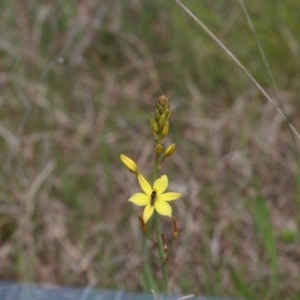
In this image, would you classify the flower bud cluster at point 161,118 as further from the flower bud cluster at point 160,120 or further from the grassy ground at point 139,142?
the grassy ground at point 139,142

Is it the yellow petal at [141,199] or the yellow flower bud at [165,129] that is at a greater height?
the yellow flower bud at [165,129]

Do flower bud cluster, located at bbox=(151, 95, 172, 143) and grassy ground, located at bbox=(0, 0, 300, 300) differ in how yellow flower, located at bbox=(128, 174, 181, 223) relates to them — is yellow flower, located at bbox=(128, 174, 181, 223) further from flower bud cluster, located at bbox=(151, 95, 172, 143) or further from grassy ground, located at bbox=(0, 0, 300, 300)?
grassy ground, located at bbox=(0, 0, 300, 300)

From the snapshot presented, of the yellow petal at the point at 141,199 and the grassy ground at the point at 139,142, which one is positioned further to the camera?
the grassy ground at the point at 139,142

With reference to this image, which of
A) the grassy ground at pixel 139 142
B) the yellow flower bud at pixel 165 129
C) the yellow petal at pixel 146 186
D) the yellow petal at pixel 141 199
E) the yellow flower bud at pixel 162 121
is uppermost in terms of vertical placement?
the grassy ground at pixel 139 142

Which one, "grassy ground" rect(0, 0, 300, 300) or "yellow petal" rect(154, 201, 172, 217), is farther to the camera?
"grassy ground" rect(0, 0, 300, 300)

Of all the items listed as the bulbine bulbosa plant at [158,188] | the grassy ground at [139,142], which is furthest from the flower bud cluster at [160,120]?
the grassy ground at [139,142]

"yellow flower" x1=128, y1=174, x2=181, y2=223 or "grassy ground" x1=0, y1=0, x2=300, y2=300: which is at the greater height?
"grassy ground" x1=0, y1=0, x2=300, y2=300

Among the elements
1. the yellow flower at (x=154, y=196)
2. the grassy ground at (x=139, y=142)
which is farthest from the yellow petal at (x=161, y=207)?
the grassy ground at (x=139, y=142)

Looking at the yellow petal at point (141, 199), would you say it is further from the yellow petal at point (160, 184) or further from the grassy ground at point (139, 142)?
the grassy ground at point (139, 142)

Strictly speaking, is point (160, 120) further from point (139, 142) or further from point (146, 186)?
point (139, 142)

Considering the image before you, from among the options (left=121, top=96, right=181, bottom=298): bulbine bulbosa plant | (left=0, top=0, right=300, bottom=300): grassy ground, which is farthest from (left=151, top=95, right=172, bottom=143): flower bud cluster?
(left=0, top=0, right=300, bottom=300): grassy ground
